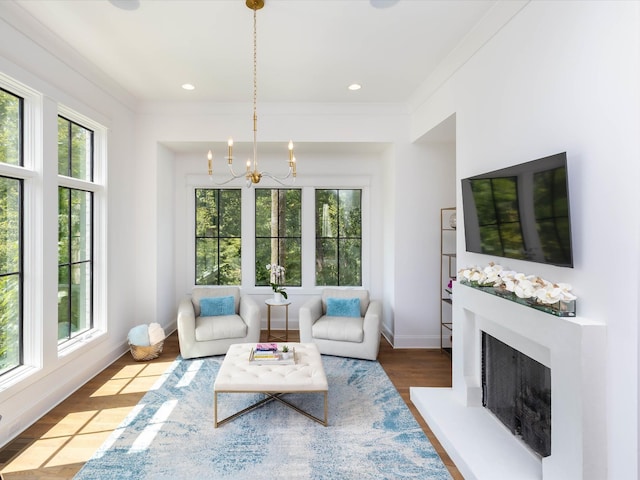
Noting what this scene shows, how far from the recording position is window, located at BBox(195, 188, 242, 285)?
204 inches

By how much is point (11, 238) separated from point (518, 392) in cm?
384

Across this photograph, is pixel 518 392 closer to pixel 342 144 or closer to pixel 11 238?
pixel 342 144

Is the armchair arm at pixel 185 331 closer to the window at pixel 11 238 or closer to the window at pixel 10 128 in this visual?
the window at pixel 11 238

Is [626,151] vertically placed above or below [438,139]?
below

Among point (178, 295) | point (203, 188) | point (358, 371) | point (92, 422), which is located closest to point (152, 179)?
point (203, 188)

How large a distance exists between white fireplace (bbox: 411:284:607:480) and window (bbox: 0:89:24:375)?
127 inches

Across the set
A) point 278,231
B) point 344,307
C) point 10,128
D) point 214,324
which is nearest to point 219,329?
point 214,324

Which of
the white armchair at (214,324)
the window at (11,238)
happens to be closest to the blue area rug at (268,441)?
the white armchair at (214,324)

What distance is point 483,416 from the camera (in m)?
2.55

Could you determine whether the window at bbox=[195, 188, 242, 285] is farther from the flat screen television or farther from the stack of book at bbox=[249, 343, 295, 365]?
the flat screen television

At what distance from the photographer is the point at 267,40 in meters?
2.87

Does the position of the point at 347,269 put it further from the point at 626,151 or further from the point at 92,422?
the point at 626,151

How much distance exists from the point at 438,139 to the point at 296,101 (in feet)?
5.84

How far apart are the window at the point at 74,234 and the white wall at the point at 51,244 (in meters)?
0.17
